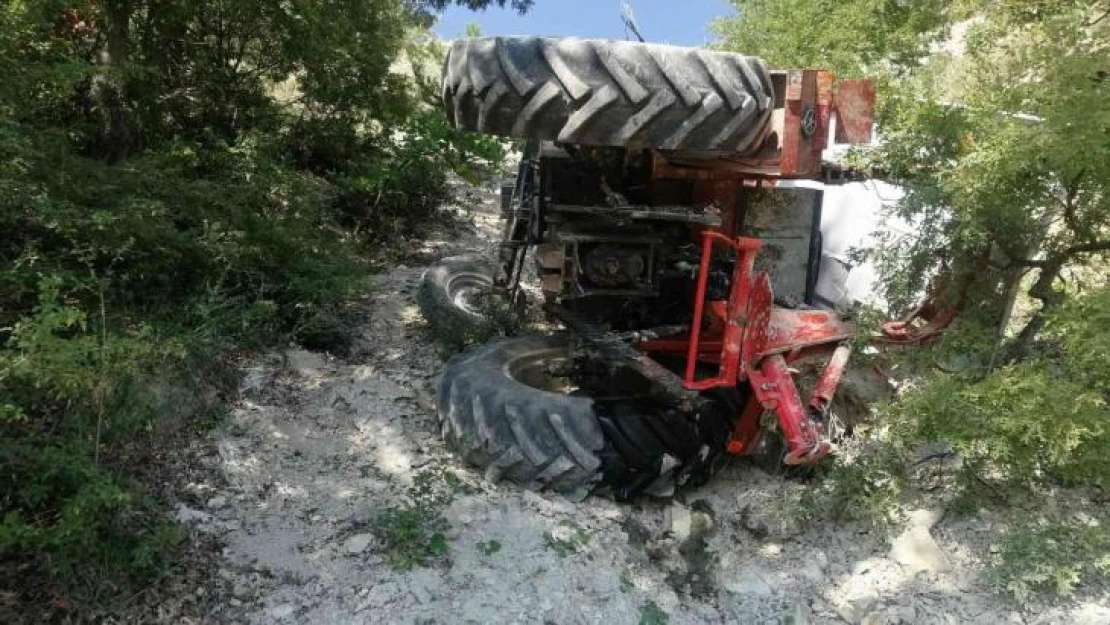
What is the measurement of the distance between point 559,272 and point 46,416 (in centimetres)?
239

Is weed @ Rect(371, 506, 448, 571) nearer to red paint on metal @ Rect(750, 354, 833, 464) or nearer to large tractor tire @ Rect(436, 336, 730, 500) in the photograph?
large tractor tire @ Rect(436, 336, 730, 500)

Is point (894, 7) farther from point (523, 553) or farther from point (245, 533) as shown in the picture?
point (245, 533)

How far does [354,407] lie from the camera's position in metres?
4.16

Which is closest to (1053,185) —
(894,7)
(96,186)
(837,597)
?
(837,597)

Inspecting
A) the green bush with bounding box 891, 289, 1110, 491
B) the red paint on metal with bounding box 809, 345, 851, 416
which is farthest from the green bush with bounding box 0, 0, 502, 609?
the green bush with bounding box 891, 289, 1110, 491

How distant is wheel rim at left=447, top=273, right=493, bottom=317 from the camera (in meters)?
5.71

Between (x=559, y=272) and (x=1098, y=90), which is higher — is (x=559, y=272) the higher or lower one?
the lower one

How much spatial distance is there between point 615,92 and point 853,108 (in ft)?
4.12

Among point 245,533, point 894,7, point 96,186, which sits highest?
point 894,7

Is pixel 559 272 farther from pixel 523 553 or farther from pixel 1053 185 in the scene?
pixel 1053 185

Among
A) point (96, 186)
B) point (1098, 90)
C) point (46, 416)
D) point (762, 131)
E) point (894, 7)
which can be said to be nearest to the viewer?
point (46, 416)

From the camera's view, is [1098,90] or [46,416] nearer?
[46,416]

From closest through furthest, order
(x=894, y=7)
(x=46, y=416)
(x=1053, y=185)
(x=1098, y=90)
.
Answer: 1. (x=46, y=416)
2. (x=1098, y=90)
3. (x=1053, y=185)
4. (x=894, y=7)

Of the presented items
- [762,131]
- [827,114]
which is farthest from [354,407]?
[827,114]
